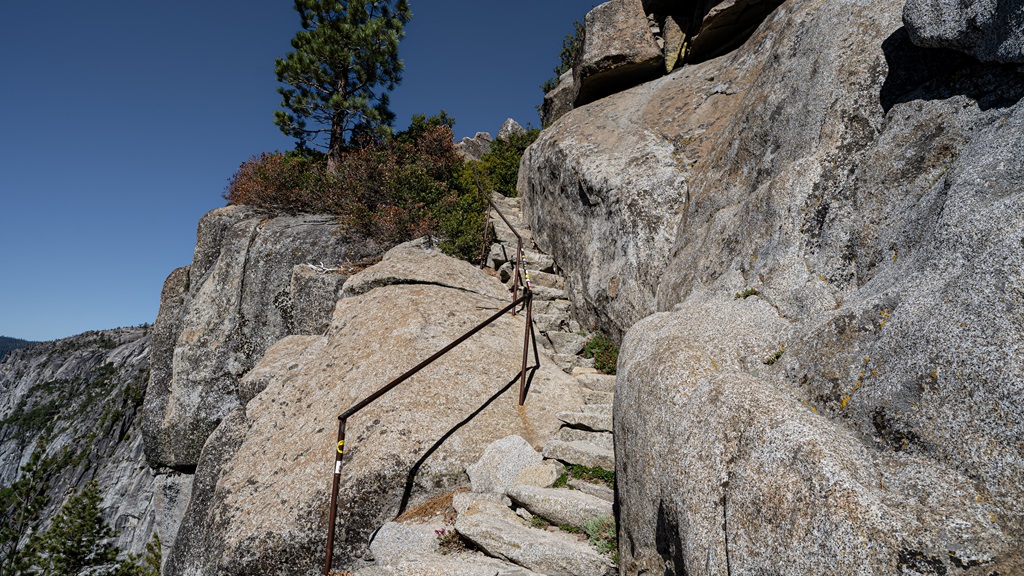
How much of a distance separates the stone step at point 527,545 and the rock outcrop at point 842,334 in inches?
16.3

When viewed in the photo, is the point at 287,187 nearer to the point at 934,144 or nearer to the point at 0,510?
the point at 934,144

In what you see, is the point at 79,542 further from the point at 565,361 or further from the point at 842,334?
the point at 842,334

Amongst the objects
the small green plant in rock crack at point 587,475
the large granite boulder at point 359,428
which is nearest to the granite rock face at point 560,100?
the large granite boulder at point 359,428

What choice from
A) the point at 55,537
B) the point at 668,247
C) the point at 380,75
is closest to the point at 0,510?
the point at 55,537

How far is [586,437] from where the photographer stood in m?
6.90

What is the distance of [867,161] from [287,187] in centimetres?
1714

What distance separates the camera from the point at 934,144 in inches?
165

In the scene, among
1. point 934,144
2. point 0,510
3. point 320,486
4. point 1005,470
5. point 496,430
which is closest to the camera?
point 1005,470

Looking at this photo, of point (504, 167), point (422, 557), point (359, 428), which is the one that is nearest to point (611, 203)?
point (359, 428)

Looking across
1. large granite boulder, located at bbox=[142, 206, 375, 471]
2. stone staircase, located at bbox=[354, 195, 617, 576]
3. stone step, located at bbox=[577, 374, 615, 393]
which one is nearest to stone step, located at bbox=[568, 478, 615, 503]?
stone staircase, located at bbox=[354, 195, 617, 576]

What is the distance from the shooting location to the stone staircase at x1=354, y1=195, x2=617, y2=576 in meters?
4.61

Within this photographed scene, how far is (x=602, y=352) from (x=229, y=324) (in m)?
11.3

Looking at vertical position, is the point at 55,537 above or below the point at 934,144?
below

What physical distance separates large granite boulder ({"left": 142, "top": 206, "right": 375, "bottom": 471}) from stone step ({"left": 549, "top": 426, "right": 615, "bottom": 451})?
7770mm
